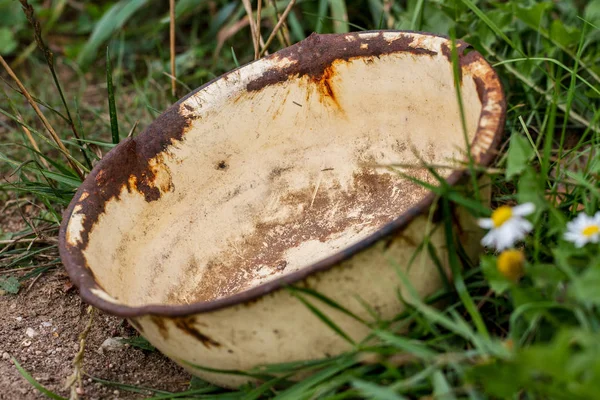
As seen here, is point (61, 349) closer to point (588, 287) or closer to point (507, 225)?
point (507, 225)

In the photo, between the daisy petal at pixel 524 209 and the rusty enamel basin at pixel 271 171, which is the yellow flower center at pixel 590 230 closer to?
the daisy petal at pixel 524 209

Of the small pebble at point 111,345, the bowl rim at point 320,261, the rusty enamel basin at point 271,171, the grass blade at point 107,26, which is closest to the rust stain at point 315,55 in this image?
the rusty enamel basin at point 271,171

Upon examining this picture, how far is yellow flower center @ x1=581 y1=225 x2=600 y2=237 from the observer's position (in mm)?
1203

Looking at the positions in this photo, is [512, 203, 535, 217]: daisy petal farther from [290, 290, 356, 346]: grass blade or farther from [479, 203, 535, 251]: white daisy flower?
[290, 290, 356, 346]: grass blade

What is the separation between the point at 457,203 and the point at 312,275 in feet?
0.94

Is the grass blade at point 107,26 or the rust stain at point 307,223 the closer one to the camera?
the rust stain at point 307,223

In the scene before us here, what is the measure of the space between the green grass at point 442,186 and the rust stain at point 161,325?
7.1 inches

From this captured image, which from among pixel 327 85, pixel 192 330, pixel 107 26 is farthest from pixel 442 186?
pixel 107 26

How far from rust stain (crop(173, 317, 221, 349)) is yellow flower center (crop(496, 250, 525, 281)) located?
485mm

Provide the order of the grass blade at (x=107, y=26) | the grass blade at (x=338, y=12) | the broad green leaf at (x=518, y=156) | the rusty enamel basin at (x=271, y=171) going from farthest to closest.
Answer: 1. the grass blade at (x=107, y=26)
2. the grass blade at (x=338, y=12)
3. the rusty enamel basin at (x=271, y=171)
4. the broad green leaf at (x=518, y=156)

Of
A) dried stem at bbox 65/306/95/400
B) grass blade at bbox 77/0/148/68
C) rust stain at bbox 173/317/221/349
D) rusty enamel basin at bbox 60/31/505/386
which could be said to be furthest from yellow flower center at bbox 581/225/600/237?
grass blade at bbox 77/0/148/68

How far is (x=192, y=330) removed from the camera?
1.26m

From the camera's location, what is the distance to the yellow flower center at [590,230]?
3.95 feet

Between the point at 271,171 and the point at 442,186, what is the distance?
30.5 inches
